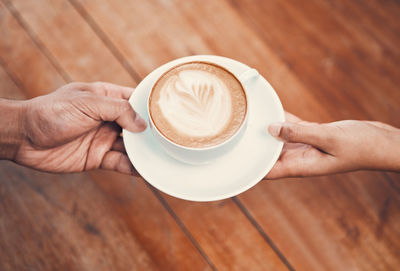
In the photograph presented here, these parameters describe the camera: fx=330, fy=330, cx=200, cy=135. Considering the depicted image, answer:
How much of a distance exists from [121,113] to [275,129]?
0.52 meters

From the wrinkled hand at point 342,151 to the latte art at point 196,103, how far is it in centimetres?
30

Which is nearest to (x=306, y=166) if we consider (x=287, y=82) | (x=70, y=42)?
(x=287, y=82)

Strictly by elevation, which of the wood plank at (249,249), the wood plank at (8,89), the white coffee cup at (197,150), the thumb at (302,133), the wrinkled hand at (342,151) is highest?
the wood plank at (8,89)

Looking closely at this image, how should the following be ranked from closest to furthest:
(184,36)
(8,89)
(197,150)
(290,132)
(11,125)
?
(197,150) → (290,132) → (11,125) → (8,89) → (184,36)

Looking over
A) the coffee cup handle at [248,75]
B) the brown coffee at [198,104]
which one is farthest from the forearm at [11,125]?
the coffee cup handle at [248,75]

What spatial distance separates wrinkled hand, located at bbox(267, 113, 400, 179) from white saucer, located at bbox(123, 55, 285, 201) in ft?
0.47

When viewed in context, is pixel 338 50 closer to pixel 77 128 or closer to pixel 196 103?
pixel 196 103

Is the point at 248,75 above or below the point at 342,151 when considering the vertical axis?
above

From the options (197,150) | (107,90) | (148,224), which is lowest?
(148,224)

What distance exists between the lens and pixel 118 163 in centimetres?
129

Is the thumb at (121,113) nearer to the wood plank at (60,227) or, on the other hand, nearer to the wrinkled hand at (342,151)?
the wood plank at (60,227)

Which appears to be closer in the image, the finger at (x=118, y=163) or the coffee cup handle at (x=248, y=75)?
the coffee cup handle at (x=248, y=75)

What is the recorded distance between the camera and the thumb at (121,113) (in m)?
1.12

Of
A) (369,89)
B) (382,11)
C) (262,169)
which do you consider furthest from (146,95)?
(382,11)
